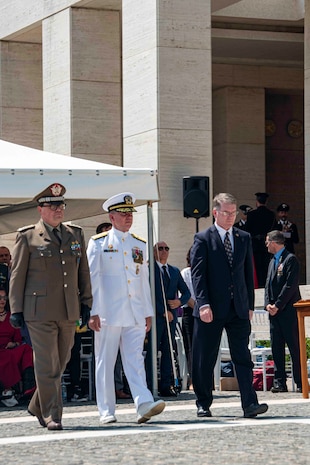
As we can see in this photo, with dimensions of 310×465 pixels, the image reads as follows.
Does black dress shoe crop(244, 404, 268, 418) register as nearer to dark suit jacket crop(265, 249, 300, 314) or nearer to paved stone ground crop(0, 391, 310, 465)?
paved stone ground crop(0, 391, 310, 465)

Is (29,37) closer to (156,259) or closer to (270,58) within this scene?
(270,58)

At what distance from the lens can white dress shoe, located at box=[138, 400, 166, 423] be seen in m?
10.8

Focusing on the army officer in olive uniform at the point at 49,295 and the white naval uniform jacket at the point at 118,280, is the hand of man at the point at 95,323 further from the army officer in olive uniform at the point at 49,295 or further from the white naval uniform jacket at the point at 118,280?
the army officer in olive uniform at the point at 49,295

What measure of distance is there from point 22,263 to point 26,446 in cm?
188

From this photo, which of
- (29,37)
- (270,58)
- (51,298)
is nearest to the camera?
(51,298)

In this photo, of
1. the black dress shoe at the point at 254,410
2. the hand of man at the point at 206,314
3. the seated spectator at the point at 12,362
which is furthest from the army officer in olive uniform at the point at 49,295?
the seated spectator at the point at 12,362

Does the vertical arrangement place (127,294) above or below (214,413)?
above

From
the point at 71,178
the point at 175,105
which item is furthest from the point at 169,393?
the point at 175,105

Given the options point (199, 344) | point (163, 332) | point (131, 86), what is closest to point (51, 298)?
point (199, 344)

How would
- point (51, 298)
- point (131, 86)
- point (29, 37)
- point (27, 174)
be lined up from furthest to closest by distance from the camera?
point (29, 37) < point (131, 86) < point (27, 174) < point (51, 298)

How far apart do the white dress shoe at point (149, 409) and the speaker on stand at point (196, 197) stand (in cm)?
959

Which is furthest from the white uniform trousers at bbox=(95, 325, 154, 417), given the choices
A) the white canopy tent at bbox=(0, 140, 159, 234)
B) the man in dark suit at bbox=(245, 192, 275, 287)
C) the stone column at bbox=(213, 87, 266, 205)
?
the stone column at bbox=(213, 87, 266, 205)

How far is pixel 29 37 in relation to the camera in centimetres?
2664

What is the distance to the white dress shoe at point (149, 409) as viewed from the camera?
1076 cm
